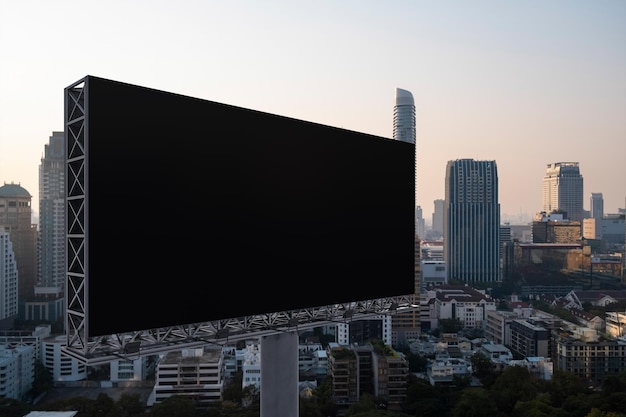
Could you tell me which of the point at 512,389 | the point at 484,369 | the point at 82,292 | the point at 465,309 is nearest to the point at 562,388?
the point at 512,389

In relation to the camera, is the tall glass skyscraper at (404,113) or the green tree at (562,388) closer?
the green tree at (562,388)

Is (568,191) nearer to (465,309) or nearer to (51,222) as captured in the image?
(465,309)

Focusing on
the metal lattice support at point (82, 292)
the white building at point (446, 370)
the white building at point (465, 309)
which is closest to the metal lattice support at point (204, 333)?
the metal lattice support at point (82, 292)

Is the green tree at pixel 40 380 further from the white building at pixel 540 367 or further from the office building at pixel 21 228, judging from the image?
the white building at pixel 540 367

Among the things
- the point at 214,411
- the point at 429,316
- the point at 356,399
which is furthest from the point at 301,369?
the point at 429,316

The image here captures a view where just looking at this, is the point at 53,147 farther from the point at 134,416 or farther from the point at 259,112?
the point at 259,112
